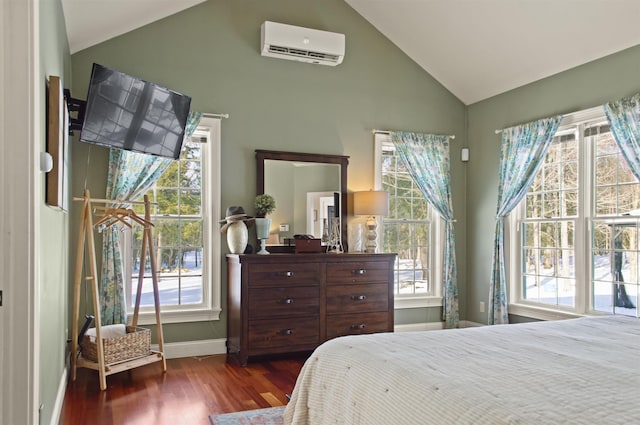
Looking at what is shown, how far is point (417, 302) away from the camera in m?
5.56

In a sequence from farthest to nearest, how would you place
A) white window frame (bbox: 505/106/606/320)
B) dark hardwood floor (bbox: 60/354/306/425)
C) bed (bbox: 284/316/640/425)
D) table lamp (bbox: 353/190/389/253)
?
table lamp (bbox: 353/190/389/253) → white window frame (bbox: 505/106/606/320) → dark hardwood floor (bbox: 60/354/306/425) → bed (bbox: 284/316/640/425)

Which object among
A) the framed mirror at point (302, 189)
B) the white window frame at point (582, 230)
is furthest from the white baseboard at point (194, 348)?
the white window frame at point (582, 230)

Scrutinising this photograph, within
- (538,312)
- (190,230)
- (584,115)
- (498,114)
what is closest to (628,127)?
(584,115)

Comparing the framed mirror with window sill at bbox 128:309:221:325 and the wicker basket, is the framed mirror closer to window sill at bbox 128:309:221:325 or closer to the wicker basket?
window sill at bbox 128:309:221:325

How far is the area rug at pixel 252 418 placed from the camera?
2980mm

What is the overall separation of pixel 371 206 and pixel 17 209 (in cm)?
351

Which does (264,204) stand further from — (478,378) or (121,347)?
(478,378)

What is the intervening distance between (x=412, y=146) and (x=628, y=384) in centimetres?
411

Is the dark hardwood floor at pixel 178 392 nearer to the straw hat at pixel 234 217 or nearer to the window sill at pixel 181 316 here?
the window sill at pixel 181 316

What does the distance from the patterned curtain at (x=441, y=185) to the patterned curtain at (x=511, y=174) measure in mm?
462

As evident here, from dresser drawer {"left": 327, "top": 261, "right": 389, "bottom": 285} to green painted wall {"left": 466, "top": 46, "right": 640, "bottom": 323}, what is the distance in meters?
1.36

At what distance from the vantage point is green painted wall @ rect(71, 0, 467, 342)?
452cm

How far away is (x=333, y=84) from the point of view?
522 cm

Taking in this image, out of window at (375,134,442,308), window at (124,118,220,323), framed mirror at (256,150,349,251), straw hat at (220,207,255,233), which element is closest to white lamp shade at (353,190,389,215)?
framed mirror at (256,150,349,251)
